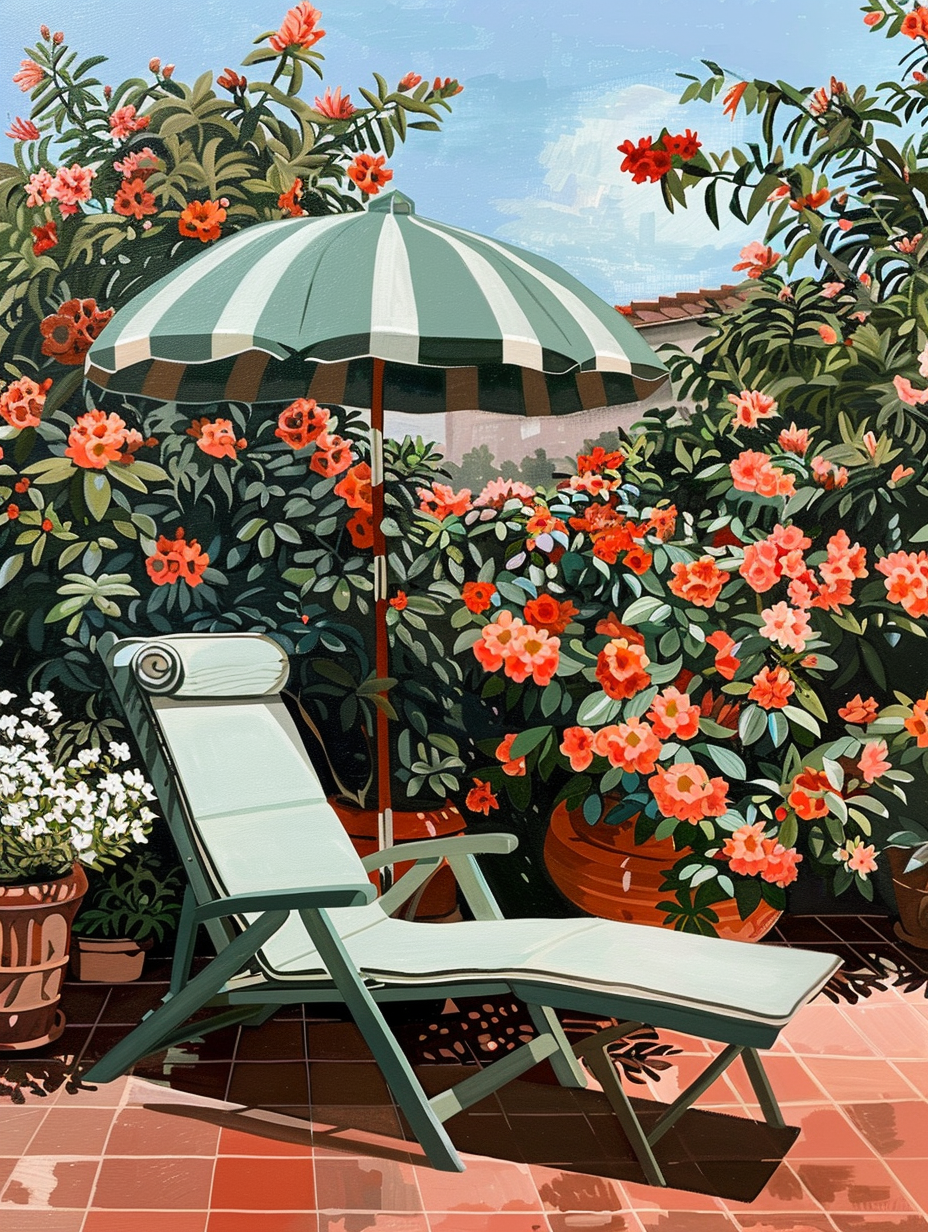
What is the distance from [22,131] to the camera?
3.65 metres

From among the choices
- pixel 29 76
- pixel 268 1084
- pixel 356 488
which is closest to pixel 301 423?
pixel 356 488

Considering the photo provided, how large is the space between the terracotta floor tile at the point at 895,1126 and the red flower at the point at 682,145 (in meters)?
2.98

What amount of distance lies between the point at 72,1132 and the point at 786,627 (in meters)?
2.50

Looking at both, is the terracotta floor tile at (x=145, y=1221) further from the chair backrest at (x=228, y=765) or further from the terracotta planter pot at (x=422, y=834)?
the terracotta planter pot at (x=422, y=834)

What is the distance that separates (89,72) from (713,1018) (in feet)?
11.2

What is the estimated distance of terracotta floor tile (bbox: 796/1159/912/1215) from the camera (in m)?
2.38

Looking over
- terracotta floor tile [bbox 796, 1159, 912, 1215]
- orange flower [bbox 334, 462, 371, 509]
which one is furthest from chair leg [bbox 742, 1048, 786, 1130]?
orange flower [bbox 334, 462, 371, 509]

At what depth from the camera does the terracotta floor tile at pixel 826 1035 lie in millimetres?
3160

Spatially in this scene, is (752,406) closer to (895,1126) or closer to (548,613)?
(548,613)

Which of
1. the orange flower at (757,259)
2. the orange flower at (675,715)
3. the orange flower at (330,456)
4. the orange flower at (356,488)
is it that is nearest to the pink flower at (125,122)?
the orange flower at (330,456)

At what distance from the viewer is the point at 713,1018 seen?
2.23m

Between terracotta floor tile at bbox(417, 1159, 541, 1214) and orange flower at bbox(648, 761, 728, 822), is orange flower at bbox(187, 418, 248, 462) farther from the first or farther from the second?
terracotta floor tile at bbox(417, 1159, 541, 1214)

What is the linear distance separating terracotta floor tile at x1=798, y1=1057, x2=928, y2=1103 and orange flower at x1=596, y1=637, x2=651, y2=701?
46.9 inches

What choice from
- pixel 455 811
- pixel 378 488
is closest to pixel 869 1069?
pixel 455 811
